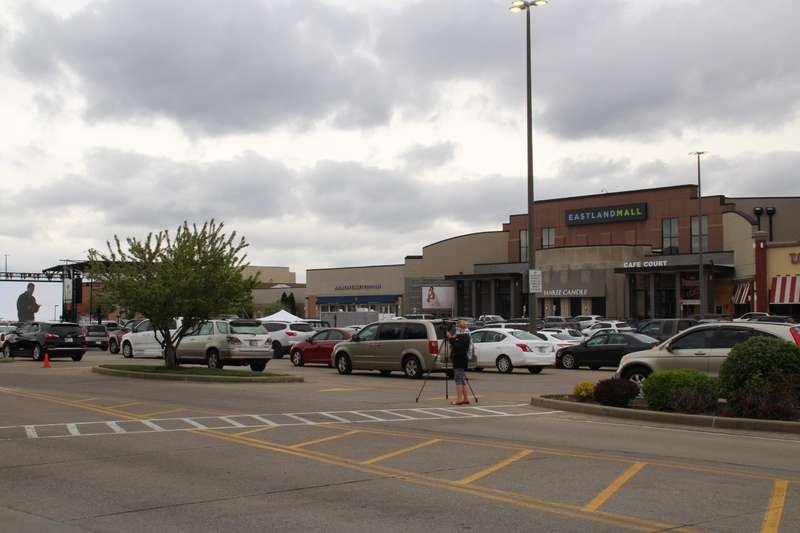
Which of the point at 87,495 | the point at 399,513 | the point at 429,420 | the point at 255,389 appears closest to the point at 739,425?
the point at 429,420

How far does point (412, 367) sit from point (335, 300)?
74.7 metres

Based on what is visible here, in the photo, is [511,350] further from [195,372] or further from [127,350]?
[127,350]

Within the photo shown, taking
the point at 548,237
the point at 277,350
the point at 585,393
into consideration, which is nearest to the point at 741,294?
the point at 548,237

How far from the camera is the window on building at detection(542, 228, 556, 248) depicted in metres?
81.6

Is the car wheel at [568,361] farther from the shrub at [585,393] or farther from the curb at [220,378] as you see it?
the shrub at [585,393]

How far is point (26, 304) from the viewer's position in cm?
6206

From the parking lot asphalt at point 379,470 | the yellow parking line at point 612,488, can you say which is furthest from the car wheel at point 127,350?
the yellow parking line at point 612,488

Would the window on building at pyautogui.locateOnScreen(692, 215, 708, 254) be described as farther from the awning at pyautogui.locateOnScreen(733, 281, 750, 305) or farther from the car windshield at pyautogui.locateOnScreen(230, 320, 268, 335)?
the car windshield at pyautogui.locateOnScreen(230, 320, 268, 335)

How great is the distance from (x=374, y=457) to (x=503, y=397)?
27.8 ft

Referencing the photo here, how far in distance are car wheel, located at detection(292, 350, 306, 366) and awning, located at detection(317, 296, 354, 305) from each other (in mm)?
66312

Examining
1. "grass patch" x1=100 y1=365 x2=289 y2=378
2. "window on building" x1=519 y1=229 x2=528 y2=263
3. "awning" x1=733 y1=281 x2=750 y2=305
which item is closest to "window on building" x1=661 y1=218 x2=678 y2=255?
"awning" x1=733 y1=281 x2=750 y2=305

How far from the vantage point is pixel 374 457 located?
32.9ft

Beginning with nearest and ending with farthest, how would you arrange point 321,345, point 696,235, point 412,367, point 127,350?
point 412,367, point 321,345, point 127,350, point 696,235

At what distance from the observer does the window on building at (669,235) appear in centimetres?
7400
